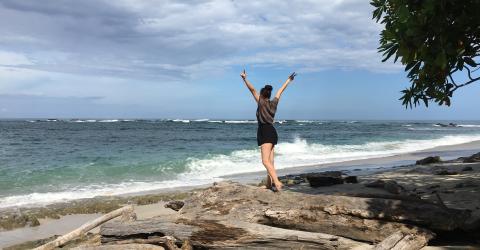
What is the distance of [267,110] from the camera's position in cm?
752

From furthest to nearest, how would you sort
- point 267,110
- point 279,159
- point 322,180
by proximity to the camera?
point 279,159, point 322,180, point 267,110

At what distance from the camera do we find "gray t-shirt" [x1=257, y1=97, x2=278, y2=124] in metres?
7.52

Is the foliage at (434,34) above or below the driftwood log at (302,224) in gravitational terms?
above

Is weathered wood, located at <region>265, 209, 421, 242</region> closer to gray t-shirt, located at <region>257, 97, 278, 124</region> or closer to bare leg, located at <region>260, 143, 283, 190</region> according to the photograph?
bare leg, located at <region>260, 143, 283, 190</region>

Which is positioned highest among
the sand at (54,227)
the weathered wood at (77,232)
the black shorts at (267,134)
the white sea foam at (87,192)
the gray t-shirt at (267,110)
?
the gray t-shirt at (267,110)

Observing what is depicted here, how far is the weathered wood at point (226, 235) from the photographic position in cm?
522

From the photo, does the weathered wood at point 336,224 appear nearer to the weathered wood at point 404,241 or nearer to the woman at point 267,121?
the weathered wood at point 404,241

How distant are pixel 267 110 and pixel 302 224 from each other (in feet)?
7.91

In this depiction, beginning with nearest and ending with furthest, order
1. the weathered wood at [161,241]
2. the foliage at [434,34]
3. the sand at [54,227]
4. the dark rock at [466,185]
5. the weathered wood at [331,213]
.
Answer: the foliage at [434,34] < the weathered wood at [331,213] < the weathered wood at [161,241] < the dark rock at [466,185] < the sand at [54,227]

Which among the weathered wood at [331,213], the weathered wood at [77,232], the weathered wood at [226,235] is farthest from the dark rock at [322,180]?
the weathered wood at [226,235]

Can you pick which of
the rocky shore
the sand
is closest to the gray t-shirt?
the rocky shore

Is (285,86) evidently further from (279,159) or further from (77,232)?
(279,159)

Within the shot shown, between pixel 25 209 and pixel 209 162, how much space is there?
11.9m

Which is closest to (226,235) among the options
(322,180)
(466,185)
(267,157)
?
(267,157)
